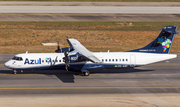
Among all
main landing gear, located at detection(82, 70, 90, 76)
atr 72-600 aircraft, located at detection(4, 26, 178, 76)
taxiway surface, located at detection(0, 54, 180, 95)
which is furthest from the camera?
main landing gear, located at detection(82, 70, 90, 76)

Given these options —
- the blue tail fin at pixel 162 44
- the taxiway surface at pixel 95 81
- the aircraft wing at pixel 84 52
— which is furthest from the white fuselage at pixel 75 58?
the taxiway surface at pixel 95 81

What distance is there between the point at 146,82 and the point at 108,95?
717cm

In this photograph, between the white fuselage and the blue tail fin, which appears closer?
the white fuselage

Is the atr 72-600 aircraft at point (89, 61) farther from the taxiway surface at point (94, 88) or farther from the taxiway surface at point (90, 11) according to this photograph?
the taxiway surface at point (90, 11)

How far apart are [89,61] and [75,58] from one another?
2143 millimetres

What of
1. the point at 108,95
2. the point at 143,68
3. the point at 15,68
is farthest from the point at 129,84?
the point at 15,68

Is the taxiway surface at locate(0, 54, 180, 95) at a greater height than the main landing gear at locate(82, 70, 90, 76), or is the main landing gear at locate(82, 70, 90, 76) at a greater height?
the main landing gear at locate(82, 70, 90, 76)

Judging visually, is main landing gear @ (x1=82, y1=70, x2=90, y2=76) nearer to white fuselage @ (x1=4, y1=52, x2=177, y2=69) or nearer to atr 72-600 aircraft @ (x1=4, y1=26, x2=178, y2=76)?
atr 72-600 aircraft @ (x1=4, y1=26, x2=178, y2=76)

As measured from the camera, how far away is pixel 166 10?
75.6 metres

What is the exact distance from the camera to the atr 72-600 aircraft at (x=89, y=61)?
3297 centimetres

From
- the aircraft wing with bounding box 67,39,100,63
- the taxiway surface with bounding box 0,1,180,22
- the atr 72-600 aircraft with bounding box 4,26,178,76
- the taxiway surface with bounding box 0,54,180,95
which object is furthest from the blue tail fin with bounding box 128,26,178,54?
the taxiway surface with bounding box 0,1,180,22

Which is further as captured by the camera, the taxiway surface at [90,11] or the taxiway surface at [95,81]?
the taxiway surface at [90,11]

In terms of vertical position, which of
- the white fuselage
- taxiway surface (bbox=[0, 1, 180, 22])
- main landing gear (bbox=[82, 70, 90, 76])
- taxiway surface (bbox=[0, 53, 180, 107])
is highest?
taxiway surface (bbox=[0, 1, 180, 22])

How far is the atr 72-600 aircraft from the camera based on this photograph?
32969mm
